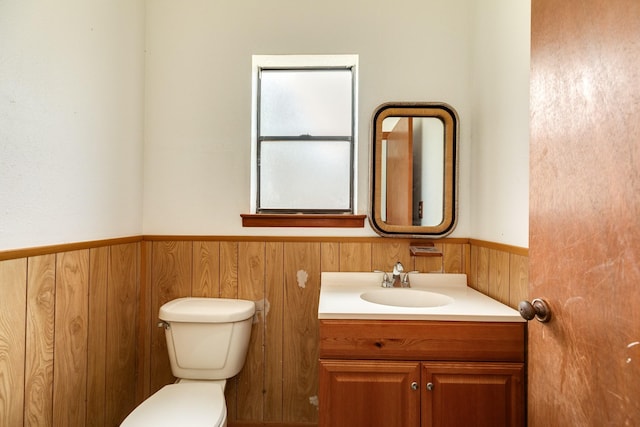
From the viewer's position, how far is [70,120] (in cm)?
119

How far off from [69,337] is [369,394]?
3.69 feet

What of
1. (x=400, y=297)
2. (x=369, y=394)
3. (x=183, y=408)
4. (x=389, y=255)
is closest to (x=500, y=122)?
(x=389, y=255)

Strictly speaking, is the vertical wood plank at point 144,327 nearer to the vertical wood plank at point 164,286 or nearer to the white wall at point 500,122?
the vertical wood plank at point 164,286

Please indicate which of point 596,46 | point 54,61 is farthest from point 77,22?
point 596,46

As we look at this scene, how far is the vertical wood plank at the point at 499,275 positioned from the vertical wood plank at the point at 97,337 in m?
1.69

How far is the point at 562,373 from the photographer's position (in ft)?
2.43

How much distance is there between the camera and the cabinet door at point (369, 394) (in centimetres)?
113

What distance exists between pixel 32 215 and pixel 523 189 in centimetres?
172

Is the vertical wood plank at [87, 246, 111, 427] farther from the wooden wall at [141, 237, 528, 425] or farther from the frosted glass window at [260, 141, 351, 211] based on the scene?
the frosted glass window at [260, 141, 351, 211]

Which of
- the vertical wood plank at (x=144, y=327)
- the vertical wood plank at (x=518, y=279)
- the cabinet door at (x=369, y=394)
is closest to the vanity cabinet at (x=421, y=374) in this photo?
the cabinet door at (x=369, y=394)

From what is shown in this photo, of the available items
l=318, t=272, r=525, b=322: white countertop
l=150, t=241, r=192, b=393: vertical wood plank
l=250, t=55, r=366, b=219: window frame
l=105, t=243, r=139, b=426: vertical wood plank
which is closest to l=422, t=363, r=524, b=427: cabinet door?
l=318, t=272, r=525, b=322: white countertop

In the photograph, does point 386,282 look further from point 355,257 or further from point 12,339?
point 12,339

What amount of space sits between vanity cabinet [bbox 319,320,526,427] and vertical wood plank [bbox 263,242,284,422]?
543 mm

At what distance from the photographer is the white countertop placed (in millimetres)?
1146
